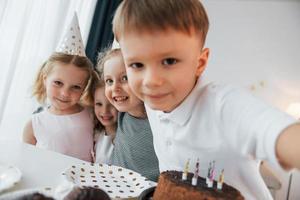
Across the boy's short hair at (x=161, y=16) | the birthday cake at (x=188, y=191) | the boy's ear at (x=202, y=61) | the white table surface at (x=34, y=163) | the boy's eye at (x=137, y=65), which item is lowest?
the white table surface at (x=34, y=163)

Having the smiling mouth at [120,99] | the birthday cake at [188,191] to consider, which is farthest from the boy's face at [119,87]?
the birthday cake at [188,191]

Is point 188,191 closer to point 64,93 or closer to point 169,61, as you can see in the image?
point 169,61

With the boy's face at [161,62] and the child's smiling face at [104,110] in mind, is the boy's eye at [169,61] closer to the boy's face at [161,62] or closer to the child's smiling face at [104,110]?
the boy's face at [161,62]

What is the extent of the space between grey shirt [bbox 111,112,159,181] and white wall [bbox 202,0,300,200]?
2.54 meters

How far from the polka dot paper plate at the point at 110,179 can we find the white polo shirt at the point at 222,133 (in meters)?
0.13

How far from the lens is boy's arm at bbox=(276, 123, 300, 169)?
0.54 metres

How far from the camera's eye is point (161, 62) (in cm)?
72

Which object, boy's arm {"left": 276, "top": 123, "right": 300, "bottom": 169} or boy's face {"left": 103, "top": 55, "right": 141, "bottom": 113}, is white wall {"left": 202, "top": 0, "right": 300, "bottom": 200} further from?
boy's arm {"left": 276, "top": 123, "right": 300, "bottom": 169}

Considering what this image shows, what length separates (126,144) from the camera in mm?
1364

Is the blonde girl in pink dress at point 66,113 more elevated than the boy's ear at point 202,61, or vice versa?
the boy's ear at point 202,61

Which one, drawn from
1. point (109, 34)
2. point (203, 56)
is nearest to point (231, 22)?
point (109, 34)

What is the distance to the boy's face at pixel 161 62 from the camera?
0.70m

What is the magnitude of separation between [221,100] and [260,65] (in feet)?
10.8

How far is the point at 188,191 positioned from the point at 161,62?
267 millimetres
